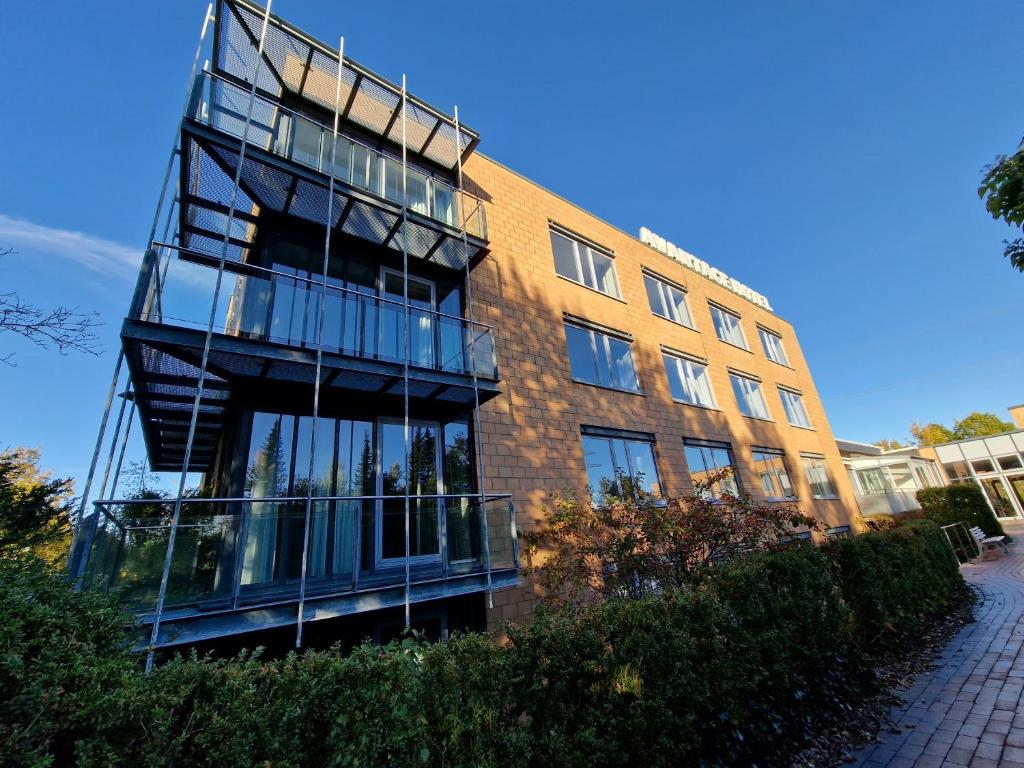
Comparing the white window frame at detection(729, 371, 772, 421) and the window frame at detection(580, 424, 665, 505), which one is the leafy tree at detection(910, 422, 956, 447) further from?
the window frame at detection(580, 424, 665, 505)

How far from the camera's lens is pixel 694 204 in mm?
18094

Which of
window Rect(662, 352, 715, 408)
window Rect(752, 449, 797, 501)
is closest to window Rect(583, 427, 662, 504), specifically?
window Rect(662, 352, 715, 408)

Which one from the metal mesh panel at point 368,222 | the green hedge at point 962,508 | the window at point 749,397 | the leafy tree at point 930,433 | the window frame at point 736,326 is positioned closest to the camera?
the metal mesh panel at point 368,222

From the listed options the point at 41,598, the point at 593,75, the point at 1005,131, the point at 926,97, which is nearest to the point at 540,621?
the point at 41,598

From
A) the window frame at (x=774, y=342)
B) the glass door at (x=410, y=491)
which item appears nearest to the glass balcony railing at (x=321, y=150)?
the glass door at (x=410, y=491)

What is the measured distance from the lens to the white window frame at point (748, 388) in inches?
638

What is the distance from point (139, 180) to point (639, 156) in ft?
49.4

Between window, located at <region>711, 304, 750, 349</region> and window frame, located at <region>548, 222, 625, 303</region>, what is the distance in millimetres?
6278

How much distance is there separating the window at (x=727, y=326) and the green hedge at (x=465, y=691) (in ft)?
46.4

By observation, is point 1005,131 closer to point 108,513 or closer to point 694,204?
point 108,513

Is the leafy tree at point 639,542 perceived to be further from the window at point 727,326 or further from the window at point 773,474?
the window at point 727,326

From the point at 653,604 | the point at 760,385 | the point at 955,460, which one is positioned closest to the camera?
the point at 653,604

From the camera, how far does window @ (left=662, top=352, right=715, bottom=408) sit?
13.7 meters

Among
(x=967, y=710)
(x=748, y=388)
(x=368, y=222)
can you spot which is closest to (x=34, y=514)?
(x=368, y=222)
